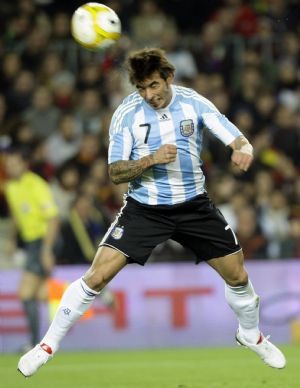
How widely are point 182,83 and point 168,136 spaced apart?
772 cm

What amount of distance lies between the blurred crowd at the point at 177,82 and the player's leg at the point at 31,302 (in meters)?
0.95

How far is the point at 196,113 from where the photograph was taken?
716 centimetres

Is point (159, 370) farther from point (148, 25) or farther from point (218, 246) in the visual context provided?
point (148, 25)

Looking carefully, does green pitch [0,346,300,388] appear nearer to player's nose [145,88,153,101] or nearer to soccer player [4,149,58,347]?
soccer player [4,149,58,347]

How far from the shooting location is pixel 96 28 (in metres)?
7.87

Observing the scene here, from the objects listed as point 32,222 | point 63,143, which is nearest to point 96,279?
point 32,222

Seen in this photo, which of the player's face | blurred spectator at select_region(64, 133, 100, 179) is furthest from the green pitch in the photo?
blurred spectator at select_region(64, 133, 100, 179)

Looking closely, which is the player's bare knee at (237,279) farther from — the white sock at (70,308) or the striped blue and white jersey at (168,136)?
the white sock at (70,308)

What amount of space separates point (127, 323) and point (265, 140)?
3.60 m

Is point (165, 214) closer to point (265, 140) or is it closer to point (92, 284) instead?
point (92, 284)

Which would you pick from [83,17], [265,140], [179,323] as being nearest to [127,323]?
[179,323]

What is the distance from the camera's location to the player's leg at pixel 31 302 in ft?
36.7

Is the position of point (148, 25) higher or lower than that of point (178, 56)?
higher

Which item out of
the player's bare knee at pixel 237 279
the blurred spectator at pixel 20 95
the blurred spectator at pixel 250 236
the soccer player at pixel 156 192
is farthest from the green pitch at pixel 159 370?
the blurred spectator at pixel 20 95
